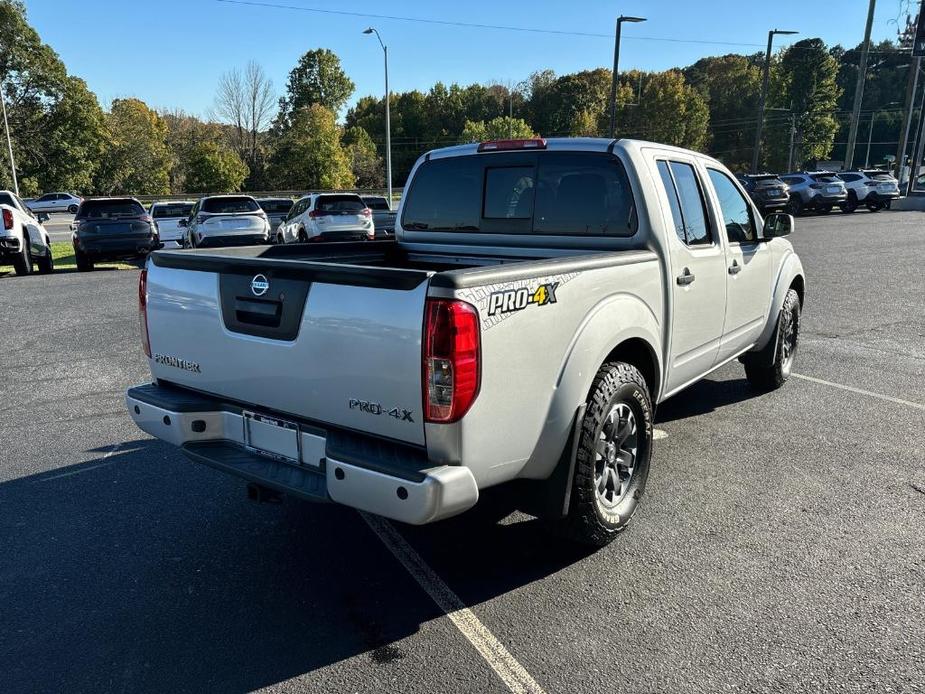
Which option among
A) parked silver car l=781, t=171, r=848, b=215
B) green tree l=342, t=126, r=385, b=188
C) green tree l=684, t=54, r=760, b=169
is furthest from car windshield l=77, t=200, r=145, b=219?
green tree l=684, t=54, r=760, b=169

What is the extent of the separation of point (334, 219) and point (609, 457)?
15.9m

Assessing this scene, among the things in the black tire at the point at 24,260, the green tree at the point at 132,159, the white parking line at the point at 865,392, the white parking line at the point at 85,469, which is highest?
the green tree at the point at 132,159

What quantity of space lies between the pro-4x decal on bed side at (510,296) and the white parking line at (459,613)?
126 centimetres

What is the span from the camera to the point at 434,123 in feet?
345

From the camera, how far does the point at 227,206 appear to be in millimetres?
18094

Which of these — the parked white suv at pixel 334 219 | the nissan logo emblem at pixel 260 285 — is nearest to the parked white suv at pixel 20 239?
the parked white suv at pixel 334 219

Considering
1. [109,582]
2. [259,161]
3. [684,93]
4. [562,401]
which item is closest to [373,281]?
[562,401]

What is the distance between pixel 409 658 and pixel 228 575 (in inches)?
42.5

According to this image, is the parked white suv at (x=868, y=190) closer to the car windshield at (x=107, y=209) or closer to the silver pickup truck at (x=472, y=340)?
the car windshield at (x=107, y=209)

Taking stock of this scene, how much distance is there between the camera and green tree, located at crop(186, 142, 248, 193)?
54.2 m

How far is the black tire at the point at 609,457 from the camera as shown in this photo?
3.13 meters

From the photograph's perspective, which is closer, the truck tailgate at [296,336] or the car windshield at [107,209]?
the truck tailgate at [296,336]

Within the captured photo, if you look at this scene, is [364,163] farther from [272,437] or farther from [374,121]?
[272,437]

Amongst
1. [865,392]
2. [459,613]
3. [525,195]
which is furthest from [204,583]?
[865,392]
